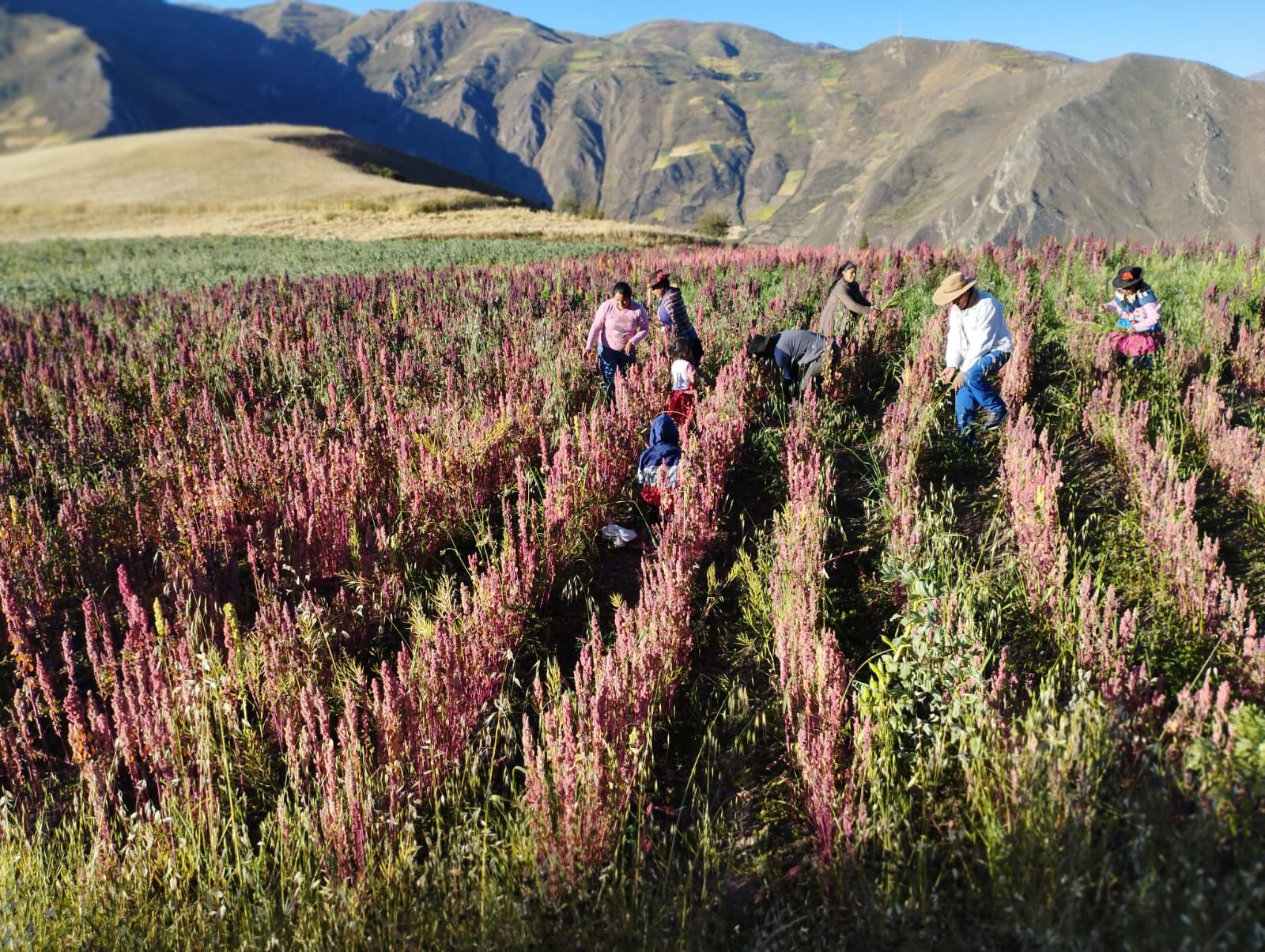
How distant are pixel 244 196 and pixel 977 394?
55490mm

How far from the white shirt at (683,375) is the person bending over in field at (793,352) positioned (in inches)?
27.8

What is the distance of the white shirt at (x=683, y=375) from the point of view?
18.5 feet

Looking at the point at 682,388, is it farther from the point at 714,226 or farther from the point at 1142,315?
the point at 714,226

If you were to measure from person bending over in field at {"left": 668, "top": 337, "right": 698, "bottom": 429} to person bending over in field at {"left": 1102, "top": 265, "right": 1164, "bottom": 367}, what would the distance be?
11.8 feet

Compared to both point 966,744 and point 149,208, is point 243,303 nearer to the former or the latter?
point 966,744

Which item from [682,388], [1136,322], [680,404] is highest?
[1136,322]

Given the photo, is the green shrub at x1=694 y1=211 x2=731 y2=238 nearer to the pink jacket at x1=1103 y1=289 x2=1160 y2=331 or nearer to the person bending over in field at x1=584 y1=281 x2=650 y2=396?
the person bending over in field at x1=584 y1=281 x2=650 y2=396

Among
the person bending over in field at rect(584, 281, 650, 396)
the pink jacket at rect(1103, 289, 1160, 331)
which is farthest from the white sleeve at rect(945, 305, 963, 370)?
the person bending over in field at rect(584, 281, 650, 396)

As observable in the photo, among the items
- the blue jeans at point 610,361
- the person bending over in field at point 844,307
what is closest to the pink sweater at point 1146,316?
the person bending over in field at point 844,307

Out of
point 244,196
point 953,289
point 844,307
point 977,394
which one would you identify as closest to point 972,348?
point 977,394

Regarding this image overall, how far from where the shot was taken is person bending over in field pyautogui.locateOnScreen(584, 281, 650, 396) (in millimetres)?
6797

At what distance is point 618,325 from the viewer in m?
6.82

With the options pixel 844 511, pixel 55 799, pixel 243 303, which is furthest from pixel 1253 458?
pixel 243 303

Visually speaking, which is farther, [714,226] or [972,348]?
[714,226]
